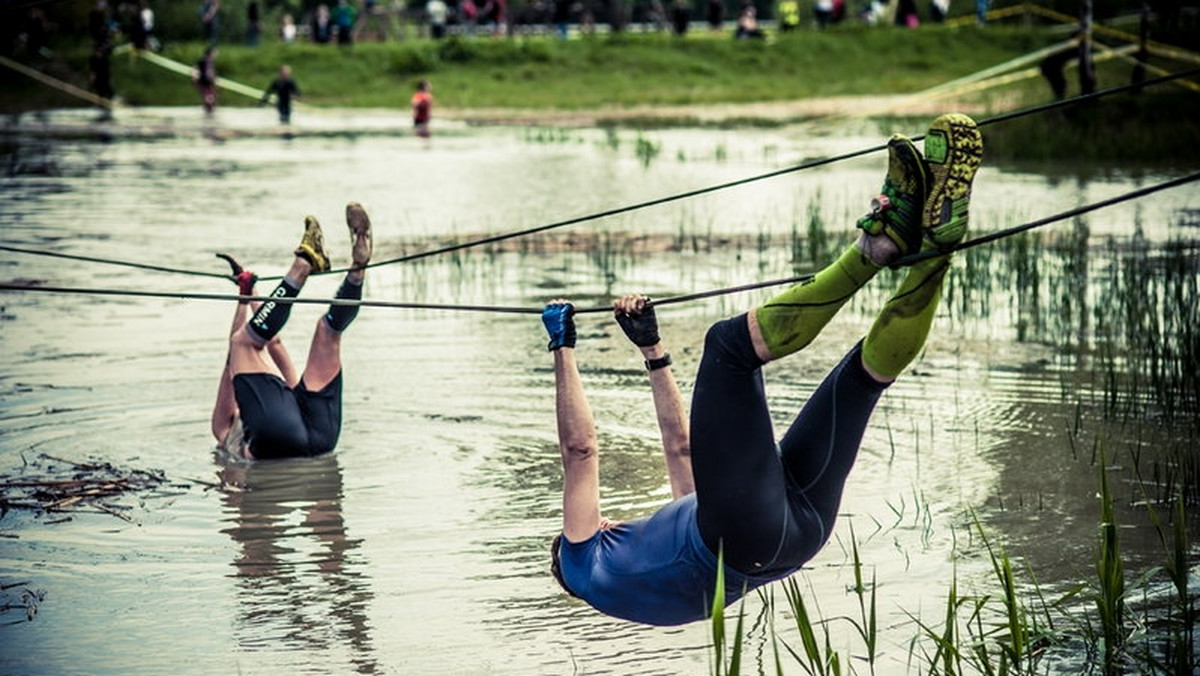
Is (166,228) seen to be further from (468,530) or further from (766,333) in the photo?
(766,333)

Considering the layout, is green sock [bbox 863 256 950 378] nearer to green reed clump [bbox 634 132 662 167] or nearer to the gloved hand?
the gloved hand

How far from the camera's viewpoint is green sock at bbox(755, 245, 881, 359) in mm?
5766

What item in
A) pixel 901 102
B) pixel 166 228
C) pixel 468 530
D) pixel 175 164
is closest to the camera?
pixel 468 530

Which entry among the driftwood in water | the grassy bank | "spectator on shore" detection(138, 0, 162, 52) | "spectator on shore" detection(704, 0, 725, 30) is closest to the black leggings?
the driftwood in water

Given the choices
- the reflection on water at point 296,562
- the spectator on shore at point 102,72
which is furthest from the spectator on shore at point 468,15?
the reflection on water at point 296,562

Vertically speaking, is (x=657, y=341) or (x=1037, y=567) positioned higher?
(x=657, y=341)

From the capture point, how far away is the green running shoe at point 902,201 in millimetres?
5875

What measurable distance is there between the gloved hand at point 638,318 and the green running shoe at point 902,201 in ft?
2.78

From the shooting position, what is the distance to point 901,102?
3959 centimetres

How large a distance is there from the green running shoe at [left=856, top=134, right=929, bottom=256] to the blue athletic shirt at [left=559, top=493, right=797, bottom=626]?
41.1 inches

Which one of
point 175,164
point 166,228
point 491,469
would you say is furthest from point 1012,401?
point 175,164

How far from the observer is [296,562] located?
7.75 metres

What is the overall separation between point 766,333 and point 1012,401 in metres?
5.34

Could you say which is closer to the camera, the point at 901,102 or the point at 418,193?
the point at 418,193
